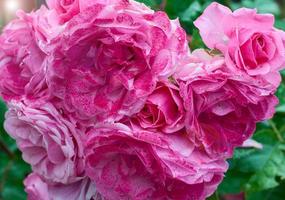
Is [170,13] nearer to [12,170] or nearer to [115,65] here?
[115,65]

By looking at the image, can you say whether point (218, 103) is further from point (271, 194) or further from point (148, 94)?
point (271, 194)

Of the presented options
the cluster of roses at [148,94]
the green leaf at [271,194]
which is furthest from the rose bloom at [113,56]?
the green leaf at [271,194]

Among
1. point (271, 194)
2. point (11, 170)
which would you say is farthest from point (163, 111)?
point (11, 170)

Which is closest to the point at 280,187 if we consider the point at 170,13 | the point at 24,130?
the point at 170,13

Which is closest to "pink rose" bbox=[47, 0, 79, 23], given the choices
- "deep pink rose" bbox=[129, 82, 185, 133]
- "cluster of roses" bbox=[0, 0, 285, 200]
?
"cluster of roses" bbox=[0, 0, 285, 200]

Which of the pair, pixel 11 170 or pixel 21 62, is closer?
pixel 21 62

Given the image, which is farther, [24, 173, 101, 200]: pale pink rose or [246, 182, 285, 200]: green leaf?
[246, 182, 285, 200]: green leaf

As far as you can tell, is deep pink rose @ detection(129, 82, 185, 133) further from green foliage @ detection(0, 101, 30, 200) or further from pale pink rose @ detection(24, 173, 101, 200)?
green foliage @ detection(0, 101, 30, 200)
